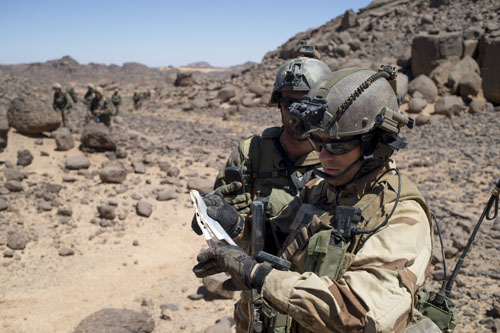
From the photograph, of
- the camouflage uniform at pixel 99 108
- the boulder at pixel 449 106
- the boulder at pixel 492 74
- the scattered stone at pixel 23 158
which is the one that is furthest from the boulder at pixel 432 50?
the scattered stone at pixel 23 158

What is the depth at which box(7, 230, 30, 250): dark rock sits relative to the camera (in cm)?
566

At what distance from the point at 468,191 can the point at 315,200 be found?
6648mm

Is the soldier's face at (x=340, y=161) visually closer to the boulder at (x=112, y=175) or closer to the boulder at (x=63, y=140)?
the boulder at (x=112, y=175)

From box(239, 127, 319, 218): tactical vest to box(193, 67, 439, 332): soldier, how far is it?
89 centimetres

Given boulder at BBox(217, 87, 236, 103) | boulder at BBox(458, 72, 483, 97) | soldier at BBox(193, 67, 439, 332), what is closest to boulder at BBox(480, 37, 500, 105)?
boulder at BBox(458, 72, 483, 97)

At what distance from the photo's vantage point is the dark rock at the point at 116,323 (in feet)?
12.5

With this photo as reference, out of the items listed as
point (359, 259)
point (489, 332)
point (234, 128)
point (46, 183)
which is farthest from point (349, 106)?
point (234, 128)

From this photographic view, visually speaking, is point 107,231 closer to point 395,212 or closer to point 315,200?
point 315,200

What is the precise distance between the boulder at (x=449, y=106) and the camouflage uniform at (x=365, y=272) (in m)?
14.1

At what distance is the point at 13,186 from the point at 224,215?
6326mm

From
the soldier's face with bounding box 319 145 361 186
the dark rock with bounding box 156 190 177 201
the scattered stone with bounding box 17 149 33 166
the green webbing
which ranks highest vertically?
the green webbing

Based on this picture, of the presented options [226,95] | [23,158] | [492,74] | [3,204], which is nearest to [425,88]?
[492,74]

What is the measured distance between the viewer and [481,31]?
1848cm

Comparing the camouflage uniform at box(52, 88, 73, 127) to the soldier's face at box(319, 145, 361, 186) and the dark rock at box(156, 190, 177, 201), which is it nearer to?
the dark rock at box(156, 190, 177, 201)
